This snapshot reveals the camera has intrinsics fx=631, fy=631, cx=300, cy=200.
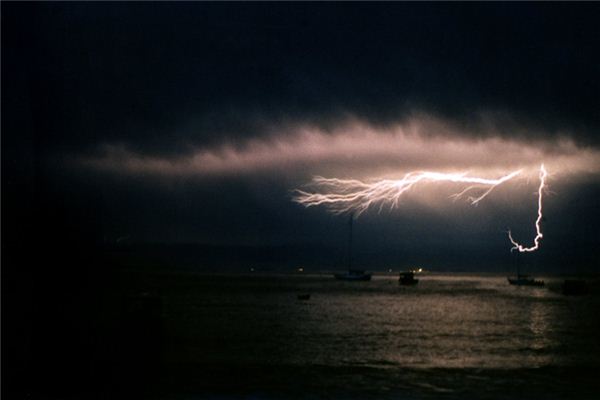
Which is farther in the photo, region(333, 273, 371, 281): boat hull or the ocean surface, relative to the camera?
region(333, 273, 371, 281): boat hull

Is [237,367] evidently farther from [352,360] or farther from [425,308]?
[425,308]

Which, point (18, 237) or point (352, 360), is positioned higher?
point (18, 237)

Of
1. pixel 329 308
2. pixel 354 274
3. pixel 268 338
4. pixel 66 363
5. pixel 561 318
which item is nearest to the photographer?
pixel 66 363

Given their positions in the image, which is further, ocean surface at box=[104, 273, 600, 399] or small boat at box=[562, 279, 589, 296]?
small boat at box=[562, 279, 589, 296]

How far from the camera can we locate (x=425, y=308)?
54.1 metres

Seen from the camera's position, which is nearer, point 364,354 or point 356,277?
point 364,354

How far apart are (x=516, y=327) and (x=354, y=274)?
85060 millimetres

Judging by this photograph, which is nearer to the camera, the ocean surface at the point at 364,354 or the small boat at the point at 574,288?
the ocean surface at the point at 364,354

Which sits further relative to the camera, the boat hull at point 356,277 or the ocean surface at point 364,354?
the boat hull at point 356,277

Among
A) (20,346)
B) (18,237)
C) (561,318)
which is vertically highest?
(18,237)

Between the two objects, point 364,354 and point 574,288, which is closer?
point 364,354

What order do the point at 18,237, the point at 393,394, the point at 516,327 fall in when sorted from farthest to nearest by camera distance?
the point at 516,327 < the point at 393,394 < the point at 18,237

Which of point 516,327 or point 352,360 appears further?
point 516,327

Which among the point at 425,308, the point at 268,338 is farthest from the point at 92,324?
the point at 425,308
